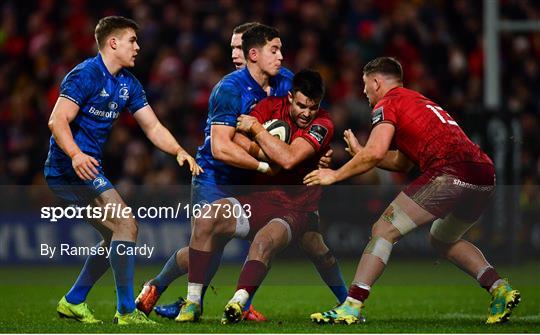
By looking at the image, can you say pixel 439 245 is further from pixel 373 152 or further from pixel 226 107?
pixel 226 107

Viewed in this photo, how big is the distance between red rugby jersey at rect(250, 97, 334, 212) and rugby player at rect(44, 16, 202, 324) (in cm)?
66

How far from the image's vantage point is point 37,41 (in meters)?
19.7

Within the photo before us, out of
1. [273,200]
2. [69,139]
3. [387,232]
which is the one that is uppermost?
[69,139]

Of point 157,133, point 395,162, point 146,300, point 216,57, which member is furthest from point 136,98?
point 216,57

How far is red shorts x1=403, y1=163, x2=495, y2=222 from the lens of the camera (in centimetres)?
893

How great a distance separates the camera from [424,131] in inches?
354

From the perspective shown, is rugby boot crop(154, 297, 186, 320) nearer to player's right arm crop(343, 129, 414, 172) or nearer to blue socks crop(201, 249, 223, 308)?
blue socks crop(201, 249, 223, 308)

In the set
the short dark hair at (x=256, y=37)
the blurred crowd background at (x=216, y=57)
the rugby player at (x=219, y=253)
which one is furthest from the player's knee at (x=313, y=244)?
the blurred crowd background at (x=216, y=57)

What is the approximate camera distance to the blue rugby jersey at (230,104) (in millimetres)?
9344

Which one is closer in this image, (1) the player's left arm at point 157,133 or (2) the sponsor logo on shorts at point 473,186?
(2) the sponsor logo on shorts at point 473,186

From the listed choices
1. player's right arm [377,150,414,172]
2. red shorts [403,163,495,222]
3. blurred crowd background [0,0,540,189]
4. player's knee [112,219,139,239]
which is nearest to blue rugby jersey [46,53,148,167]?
player's knee [112,219,139,239]

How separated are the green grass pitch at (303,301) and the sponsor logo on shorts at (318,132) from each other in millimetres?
1435

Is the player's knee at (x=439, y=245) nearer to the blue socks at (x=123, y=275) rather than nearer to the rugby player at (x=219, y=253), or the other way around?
the rugby player at (x=219, y=253)

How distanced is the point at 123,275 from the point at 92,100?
4.53ft
